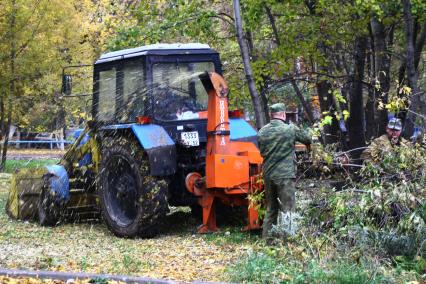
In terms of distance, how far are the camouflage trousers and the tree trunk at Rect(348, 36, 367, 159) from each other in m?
6.71

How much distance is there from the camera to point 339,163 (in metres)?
9.05

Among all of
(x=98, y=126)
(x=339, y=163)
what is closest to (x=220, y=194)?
(x=339, y=163)

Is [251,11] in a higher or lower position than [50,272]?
higher

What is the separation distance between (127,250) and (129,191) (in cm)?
185

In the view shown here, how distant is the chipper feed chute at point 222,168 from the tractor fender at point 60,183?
2827 millimetres

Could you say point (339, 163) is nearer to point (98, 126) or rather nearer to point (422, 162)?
point (422, 162)

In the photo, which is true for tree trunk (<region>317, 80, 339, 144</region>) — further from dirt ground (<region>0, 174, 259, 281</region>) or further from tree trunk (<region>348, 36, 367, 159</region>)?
dirt ground (<region>0, 174, 259, 281</region>)

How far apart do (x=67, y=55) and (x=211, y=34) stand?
10826 millimetres

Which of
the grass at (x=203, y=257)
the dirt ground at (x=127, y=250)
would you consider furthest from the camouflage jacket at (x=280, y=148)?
the dirt ground at (x=127, y=250)

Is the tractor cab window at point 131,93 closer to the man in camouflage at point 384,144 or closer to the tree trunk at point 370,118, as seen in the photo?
the man in camouflage at point 384,144

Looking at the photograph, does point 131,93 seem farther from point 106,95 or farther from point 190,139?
point 190,139

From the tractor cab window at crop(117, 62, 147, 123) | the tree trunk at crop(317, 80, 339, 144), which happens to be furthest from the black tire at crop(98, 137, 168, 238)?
the tree trunk at crop(317, 80, 339, 144)

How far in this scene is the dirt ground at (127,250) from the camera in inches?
302

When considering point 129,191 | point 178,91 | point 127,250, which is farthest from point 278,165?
point 129,191
